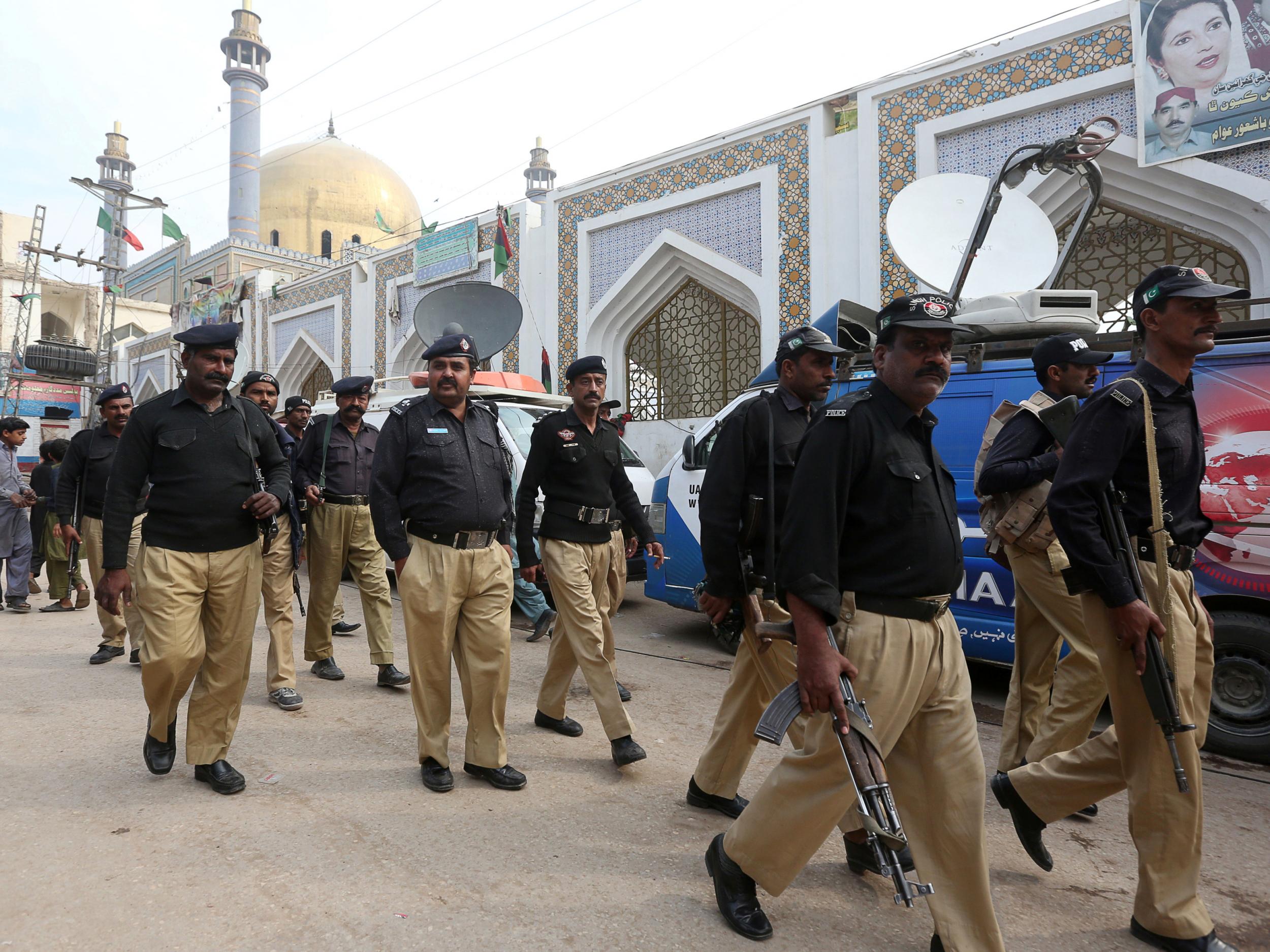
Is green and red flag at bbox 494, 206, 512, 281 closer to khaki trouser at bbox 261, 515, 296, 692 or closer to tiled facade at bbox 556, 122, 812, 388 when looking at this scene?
tiled facade at bbox 556, 122, 812, 388

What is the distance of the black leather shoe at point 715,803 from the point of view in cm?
323

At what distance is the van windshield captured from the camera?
7840 mm

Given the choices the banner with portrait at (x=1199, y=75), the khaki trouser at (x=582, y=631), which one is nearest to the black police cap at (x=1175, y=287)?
the khaki trouser at (x=582, y=631)

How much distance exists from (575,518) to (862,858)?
6.37ft

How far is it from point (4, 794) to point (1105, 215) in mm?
10094

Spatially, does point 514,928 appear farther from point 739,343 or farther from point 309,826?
point 739,343

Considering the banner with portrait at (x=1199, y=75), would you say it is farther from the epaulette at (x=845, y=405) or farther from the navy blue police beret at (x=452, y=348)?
the epaulette at (x=845, y=405)

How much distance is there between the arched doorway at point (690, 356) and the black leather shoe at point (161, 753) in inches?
356

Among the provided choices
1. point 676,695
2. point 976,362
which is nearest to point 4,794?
point 676,695

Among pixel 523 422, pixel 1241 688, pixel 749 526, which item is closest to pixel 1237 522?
pixel 1241 688

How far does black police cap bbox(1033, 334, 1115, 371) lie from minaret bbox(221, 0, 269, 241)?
38.1 metres

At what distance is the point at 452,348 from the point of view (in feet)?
12.0

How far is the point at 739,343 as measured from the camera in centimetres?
1193

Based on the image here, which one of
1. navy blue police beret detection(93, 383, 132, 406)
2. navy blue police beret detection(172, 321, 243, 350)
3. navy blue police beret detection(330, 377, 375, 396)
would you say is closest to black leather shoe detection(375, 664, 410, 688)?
navy blue police beret detection(330, 377, 375, 396)
